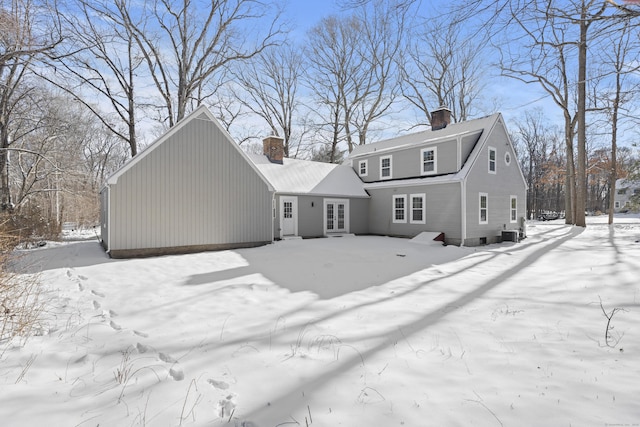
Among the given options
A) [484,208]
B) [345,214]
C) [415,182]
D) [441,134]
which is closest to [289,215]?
[345,214]

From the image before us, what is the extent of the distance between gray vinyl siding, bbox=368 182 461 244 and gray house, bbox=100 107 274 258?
7059mm

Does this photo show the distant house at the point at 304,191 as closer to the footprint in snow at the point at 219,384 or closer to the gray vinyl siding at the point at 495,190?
the gray vinyl siding at the point at 495,190

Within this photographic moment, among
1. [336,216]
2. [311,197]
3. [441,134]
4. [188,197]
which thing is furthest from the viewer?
[336,216]

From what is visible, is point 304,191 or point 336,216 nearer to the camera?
point 304,191

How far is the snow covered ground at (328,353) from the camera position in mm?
2432

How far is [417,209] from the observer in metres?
15.6

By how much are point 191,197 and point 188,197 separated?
10 cm

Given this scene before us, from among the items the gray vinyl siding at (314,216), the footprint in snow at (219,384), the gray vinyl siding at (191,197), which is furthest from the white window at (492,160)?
the footprint in snow at (219,384)

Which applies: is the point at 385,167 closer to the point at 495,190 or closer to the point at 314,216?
the point at 314,216

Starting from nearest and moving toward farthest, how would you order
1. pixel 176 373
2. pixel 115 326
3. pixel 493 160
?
1. pixel 176 373
2. pixel 115 326
3. pixel 493 160

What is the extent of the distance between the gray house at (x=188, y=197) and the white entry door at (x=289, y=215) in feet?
6.45

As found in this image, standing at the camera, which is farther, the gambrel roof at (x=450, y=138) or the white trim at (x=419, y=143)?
the white trim at (x=419, y=143)

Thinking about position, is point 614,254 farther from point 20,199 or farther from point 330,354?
point 20,199

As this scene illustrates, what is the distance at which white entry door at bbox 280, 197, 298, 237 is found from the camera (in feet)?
49.9
